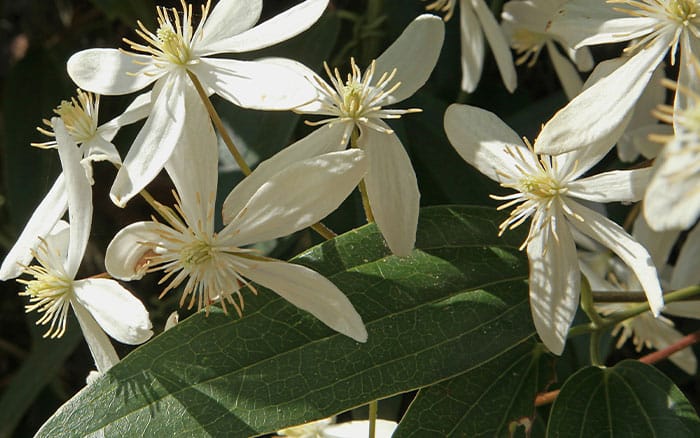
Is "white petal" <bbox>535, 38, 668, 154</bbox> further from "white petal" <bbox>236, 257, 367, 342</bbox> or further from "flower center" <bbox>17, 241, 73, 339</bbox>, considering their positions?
"flower center" <bbox>17, 241, 73, 339</bbox>

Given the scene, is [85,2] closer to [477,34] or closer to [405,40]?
[477,34]

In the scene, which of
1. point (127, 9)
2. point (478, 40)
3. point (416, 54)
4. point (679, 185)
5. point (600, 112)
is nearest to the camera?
point (679, 185)

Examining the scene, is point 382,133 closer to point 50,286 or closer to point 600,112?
point 600,112

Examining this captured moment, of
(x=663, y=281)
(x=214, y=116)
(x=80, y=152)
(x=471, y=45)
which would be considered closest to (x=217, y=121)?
(x=214, y=116)

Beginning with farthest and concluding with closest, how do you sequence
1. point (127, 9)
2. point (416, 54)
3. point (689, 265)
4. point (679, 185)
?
point (127, 9)
point (689, 265)
point (416, 54)
point (679, 185)

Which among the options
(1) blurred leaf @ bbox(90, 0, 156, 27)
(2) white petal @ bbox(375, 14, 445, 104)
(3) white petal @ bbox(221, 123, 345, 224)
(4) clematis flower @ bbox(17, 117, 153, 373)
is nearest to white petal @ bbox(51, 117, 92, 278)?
(4) clematis flower @ bbox(17, 117, 153, 373)

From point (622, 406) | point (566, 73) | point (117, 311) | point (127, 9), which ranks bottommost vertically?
point (622, 406)
